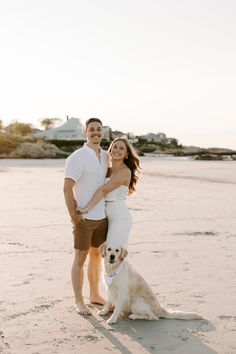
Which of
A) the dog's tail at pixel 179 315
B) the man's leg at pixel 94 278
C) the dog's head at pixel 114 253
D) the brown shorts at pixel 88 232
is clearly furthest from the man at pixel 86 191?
the dog's tail at pixel 179 315

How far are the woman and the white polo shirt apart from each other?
8cm

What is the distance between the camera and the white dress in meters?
5.45

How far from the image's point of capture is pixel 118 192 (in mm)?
5527

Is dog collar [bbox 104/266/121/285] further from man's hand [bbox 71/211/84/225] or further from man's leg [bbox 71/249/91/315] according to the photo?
man's hand [bbox 71/211/84/225]

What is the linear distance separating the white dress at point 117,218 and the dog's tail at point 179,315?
0.80 m

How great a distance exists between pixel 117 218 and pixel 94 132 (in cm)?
97

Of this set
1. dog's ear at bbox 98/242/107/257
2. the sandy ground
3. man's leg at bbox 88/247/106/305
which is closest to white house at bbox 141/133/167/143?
the sandy ground

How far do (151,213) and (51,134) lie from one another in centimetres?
10850

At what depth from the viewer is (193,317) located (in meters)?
5.21

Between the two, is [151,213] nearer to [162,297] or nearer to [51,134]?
[162,297]

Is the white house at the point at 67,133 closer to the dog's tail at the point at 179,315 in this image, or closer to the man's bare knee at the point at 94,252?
the man's bare knee at the point at 94,252

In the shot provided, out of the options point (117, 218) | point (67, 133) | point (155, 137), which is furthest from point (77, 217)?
point (155, 137)

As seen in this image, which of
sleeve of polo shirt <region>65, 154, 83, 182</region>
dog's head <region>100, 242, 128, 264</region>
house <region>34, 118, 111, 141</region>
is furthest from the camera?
house <region>34, 118, 111, 141</region>

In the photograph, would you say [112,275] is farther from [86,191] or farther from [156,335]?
[86,191]
